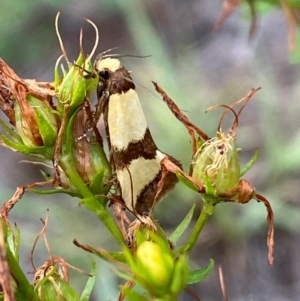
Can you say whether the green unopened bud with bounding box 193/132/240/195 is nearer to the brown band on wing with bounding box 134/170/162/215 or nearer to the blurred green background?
the brown band on wing with bounding box 134/170/162/215

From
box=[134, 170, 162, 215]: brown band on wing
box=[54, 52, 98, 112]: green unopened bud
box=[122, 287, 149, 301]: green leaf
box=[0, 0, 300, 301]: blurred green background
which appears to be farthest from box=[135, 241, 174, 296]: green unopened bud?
box=[0, 0, 300, 301]: blurred green background

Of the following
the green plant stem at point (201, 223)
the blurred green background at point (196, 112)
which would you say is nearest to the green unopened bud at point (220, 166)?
the green plant stem at point (201, 223)

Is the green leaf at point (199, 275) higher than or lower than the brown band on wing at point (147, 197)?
lower

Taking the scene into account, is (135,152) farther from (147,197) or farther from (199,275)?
(199,275)

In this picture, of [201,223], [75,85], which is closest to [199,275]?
[201,223]

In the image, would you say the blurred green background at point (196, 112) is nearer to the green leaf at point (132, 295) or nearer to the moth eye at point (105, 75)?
the moth eye at point (105, 75)

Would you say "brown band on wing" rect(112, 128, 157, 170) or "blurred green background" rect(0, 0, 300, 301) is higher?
"brown band on wing" rect(112, 128, 157, 170)

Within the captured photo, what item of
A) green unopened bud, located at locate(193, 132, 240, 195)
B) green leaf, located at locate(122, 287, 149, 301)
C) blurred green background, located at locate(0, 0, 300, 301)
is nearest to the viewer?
green leaf, located at locate(122, 287, 149, 301)
